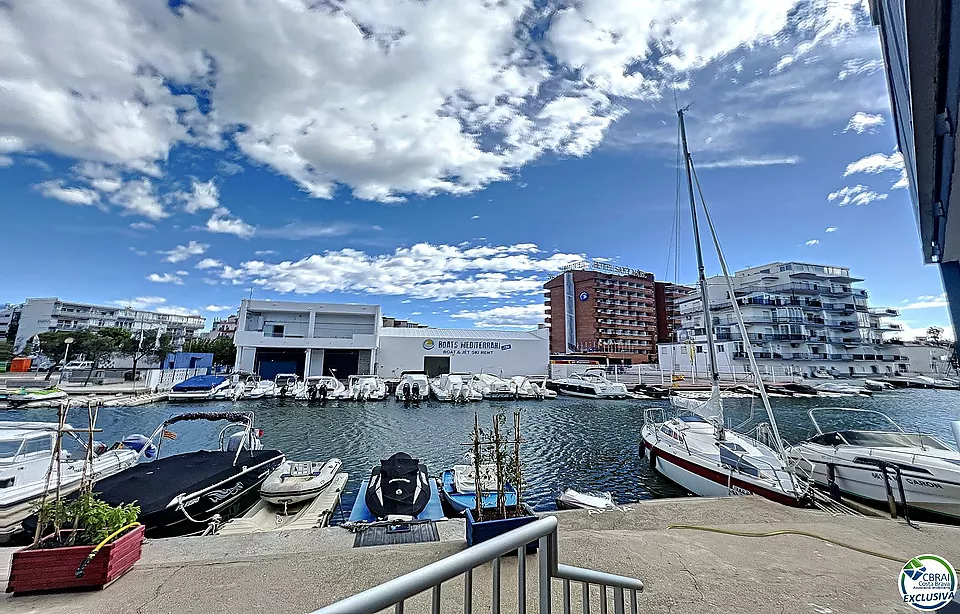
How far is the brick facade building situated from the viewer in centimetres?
6662

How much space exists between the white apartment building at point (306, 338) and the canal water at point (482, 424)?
39.5 ft

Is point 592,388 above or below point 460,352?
below

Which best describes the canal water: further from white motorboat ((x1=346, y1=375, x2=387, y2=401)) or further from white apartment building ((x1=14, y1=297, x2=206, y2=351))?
white apartment building ((x1=14, y1=297, x2=206, y2=351))

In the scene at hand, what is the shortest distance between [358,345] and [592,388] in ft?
80.8

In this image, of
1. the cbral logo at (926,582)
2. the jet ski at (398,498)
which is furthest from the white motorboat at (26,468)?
the cbral logo at (926,582)

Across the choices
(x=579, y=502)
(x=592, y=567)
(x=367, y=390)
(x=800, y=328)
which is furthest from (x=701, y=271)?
(x=800, y=328)

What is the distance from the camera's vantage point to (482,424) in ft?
76.1

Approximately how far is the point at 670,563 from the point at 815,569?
1533mm

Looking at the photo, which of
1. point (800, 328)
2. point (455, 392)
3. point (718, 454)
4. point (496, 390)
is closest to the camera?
point (718, 454)

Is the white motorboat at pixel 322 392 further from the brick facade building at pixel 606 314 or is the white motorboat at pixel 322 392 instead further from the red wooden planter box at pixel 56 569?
the brick facade building at pixel 606 314

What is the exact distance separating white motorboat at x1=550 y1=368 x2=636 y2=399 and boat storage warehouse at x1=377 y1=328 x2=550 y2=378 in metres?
7.55

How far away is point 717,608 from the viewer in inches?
133

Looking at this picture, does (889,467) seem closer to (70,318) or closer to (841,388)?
(841,388)

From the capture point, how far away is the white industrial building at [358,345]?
41.3m
